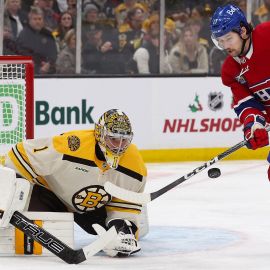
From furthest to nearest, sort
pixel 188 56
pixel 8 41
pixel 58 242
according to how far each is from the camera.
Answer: pixel 188 56, pixel 8 41, pixel 58 242

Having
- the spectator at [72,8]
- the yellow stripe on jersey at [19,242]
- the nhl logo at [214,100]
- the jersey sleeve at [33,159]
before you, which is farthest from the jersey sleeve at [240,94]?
the nhl logo at [214,100]

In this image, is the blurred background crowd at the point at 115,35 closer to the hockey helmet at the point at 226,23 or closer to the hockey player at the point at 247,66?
the hockey player at the point at 247,66

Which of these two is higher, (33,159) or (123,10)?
(123,10)

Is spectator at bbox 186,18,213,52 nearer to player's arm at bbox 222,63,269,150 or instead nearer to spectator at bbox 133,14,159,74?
spectator at bbox 133,14,159,74

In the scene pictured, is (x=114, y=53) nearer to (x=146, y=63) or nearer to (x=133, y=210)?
(x=146, y=63)

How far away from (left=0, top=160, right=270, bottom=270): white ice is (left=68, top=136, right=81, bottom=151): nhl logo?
1.48ft

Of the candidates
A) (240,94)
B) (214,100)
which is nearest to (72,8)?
(214,100)

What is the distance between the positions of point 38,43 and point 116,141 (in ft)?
12.7

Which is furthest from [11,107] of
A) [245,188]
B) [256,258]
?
[245,188]

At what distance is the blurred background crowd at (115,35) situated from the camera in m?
8.36

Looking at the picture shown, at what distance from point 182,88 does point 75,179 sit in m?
4.21

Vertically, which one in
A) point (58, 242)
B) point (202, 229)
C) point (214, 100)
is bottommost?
point (202, 229)

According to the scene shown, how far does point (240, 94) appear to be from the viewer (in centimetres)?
510

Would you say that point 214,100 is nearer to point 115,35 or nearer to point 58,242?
point 115,35
